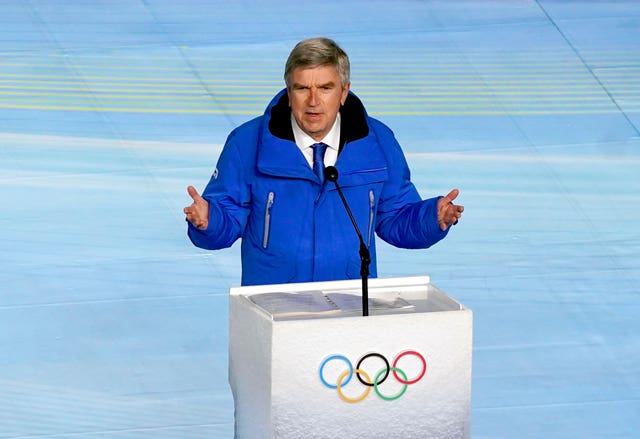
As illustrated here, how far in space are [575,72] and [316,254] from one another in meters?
5.62

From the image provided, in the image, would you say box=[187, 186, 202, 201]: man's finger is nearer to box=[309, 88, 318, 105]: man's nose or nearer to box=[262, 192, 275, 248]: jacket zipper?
box=[262, 192, 275, 248]: jacket zipper

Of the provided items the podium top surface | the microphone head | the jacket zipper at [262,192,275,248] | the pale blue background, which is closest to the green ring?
the podium top surface

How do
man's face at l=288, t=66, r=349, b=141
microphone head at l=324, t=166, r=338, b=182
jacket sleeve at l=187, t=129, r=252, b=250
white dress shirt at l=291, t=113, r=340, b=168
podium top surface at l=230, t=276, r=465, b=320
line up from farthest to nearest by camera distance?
1. white dress shirt at l=291, t=113, r=340, b=168
2. jacket sleeve at l=187, t=129, r=252, b=250
3. man's face at l=288, t=66, r=349, b=141
4. microphone head at l=324, t=166, r=338, b=182
5. podium top surface at l=230, t=276, r=465, b=320

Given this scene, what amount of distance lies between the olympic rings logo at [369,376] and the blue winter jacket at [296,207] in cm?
80

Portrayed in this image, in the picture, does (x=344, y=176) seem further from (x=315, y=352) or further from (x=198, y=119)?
(x=198, y=119)

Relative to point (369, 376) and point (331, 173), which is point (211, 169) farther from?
point (369, 376)

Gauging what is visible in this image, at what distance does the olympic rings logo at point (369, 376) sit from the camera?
10.5 ft

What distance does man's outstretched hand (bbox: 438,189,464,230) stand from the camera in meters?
3.90

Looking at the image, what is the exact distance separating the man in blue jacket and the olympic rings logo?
0.75 meters

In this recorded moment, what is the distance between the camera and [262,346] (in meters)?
3.23

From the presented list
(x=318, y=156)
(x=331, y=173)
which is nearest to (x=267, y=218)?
(x=318, y=156)

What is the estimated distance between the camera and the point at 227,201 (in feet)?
13.2

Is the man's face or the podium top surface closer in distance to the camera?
the podium top surface

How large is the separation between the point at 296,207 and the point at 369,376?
0.86 metres
